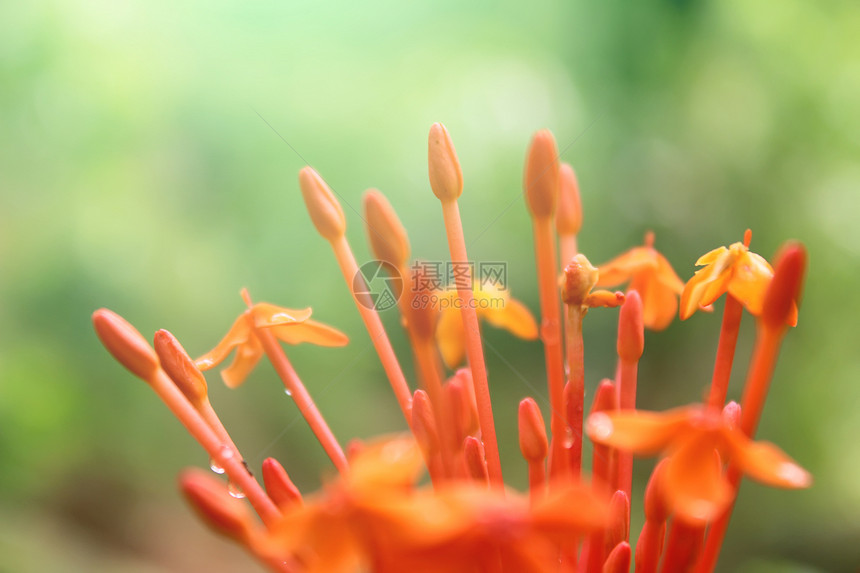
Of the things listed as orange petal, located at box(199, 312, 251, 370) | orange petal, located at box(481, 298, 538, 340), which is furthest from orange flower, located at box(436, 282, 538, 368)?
orange petal, located at box(199, 312, 251, 370)

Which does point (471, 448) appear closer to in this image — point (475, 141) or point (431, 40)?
point (475, 141)

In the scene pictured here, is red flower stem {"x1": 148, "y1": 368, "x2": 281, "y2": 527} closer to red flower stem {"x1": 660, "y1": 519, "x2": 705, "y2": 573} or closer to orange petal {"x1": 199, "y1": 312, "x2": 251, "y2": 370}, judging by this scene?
orange petal {"x1": 199, "y1": 312, "x2": 251, "y2": 370}

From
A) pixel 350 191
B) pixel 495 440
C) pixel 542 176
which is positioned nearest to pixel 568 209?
pixel 542 176

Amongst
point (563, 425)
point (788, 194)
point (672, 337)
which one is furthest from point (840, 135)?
point (563, 425)

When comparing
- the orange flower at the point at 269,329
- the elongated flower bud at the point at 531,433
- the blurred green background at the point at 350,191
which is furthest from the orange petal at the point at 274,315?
the blurred green background at the point at 350,191

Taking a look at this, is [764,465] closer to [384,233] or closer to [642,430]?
[642,430]

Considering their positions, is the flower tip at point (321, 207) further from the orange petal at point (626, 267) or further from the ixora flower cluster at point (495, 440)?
the orange petal at point (626, 267)
